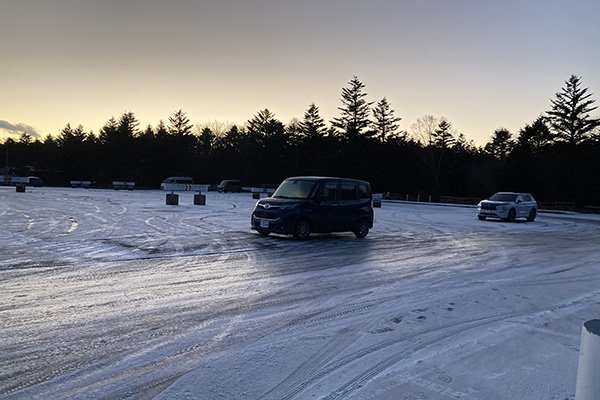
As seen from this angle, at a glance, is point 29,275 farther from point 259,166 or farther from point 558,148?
point 259,166

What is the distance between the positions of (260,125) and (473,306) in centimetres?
8823

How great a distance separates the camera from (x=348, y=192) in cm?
1536

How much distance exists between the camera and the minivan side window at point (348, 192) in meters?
15.2

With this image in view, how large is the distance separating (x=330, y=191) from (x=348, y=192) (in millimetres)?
855

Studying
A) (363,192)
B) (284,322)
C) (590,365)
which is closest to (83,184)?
(363,192)

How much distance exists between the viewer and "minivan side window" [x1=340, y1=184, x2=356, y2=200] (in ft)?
49.8

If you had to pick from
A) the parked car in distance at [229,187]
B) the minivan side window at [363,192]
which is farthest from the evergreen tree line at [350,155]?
the minivan side window at [363,192]

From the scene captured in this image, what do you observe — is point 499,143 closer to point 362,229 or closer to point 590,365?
point 362,229

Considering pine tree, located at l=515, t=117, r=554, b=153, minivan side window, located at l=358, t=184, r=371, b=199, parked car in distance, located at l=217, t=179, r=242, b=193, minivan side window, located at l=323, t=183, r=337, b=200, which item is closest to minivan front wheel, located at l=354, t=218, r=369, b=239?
minivan side window, located at l=358, t=184, r=371, b=199

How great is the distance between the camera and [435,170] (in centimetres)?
7638

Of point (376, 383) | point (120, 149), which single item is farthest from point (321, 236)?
point (120, 149)

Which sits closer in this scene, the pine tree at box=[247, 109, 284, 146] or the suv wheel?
the suv wheel

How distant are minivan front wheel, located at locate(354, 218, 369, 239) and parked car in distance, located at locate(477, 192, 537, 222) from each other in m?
13.2

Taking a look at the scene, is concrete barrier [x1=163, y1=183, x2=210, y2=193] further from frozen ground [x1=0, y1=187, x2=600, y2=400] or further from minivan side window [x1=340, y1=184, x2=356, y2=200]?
frozen ground [x1=0, y1=187, x2=600, y2=400]
